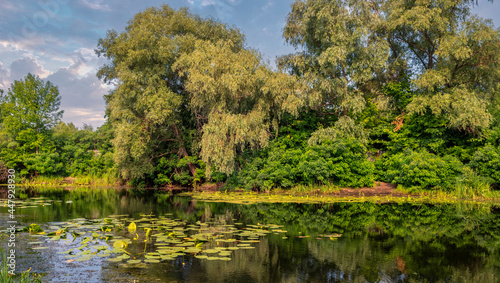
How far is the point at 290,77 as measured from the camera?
20.1 meters

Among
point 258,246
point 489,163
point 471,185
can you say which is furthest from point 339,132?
point 258,246

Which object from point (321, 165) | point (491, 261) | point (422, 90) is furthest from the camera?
point (422, 90)

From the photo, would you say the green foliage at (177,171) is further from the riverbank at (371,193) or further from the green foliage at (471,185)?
the green foliage at (471,185)

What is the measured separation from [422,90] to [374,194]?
8.52 m

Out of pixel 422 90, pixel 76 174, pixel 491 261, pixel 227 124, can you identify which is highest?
pixel 422 90

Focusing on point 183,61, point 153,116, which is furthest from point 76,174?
point 183,61

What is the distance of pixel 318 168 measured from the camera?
17984 mm

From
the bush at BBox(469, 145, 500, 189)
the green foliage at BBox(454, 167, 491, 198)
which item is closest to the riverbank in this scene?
the green foliage at BBox(454, 167, 491, 198)

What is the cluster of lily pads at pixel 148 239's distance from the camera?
6211 millimetres

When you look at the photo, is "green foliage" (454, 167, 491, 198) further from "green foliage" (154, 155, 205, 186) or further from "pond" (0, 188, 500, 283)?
"green foliage" (154, 155, 205, 186)

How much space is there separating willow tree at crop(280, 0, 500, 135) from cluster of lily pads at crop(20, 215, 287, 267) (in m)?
12.8

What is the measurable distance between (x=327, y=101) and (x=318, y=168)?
5865 mm

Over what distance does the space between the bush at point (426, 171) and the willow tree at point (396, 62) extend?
2.48 m

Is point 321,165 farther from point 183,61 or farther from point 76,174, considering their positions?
point 76,174
